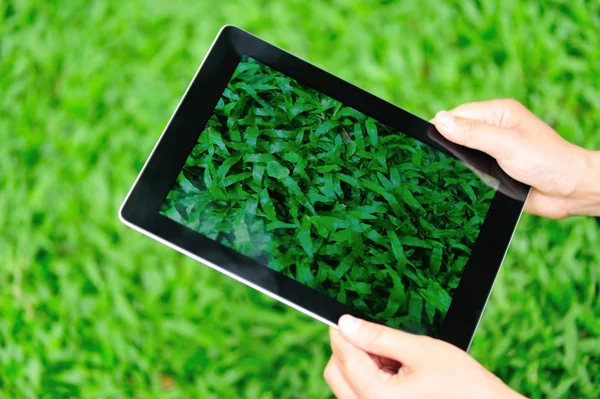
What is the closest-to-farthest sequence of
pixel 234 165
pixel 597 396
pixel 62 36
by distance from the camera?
pixel 234 165
pixel 597 396
pixel 62 36

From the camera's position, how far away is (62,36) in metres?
2.15

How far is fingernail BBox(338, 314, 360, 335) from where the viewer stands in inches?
47.1

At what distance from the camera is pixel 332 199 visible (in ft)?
4.18

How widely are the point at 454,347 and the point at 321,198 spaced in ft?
1.38

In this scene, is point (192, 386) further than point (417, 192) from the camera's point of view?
Yes

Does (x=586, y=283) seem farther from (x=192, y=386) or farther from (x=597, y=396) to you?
(x=192, y=386)

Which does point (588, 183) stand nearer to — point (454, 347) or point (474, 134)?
point (474, 134)

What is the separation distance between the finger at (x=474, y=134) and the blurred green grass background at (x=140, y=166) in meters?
0.65

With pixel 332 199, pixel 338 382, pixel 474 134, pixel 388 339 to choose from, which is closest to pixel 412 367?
pixel 388 339

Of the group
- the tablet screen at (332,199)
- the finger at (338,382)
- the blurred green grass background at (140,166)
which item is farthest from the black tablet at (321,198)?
the blurred green grass background at (140,166)

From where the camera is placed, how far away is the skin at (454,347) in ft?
3.95

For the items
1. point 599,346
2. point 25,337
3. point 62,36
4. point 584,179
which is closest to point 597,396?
point 599,346

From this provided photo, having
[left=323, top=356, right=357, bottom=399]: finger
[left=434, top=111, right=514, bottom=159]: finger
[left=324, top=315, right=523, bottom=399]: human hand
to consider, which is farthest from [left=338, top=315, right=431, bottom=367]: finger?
[left=434, top=111, right=514, bottom=159]: finger

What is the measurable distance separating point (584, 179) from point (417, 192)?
57 cm
